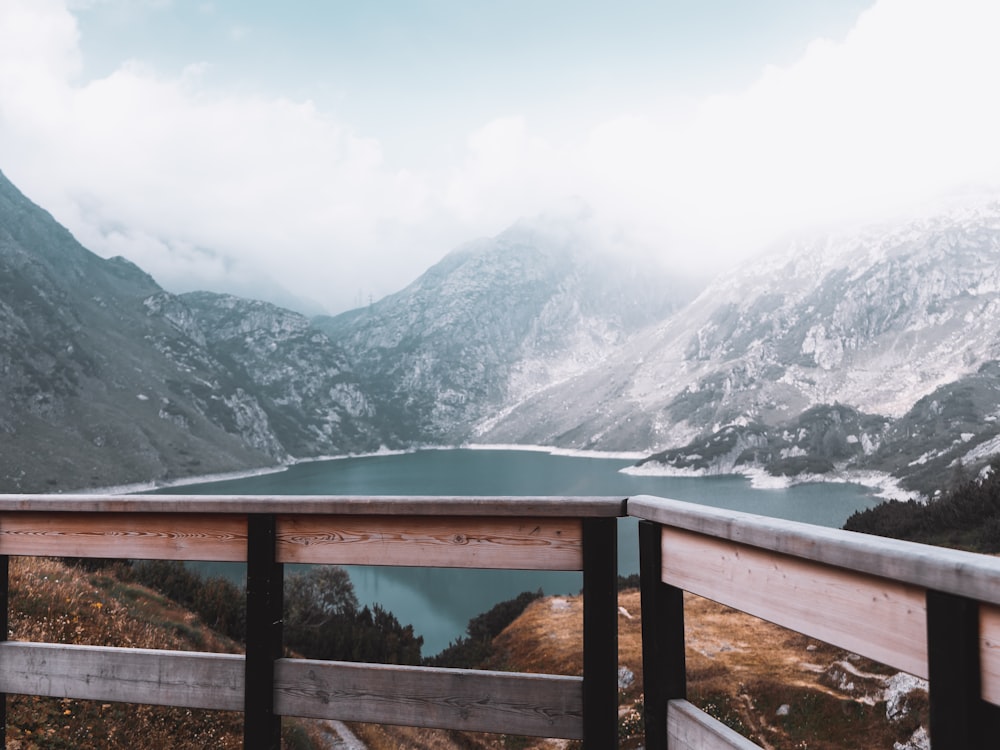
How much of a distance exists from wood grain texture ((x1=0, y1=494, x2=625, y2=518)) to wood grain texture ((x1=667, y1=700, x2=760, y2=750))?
2.32 ft

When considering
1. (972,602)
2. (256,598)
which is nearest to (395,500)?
(256,598)

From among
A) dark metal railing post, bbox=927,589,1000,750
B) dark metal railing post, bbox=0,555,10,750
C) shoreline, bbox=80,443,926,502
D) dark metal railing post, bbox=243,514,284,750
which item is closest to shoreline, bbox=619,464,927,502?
shoreline, bbox=80,443,926,502

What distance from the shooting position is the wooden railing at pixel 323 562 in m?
2.62

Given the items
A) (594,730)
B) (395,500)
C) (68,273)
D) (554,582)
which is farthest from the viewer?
(68,273)

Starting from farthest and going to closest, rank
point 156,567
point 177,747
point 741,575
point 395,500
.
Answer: point 156,567
point 177,747
point 395,500
point 741,575

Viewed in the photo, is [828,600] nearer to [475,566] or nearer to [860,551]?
[860,551]

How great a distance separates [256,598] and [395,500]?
29.6 inches

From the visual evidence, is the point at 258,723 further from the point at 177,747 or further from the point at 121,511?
the point at 177,747

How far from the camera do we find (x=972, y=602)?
1.46 m

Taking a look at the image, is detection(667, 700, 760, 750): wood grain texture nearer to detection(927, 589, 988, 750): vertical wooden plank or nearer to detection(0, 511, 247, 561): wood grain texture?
detection(927, 589, 988, 750): vertical wooden plank

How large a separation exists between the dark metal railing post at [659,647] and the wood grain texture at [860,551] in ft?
0.79

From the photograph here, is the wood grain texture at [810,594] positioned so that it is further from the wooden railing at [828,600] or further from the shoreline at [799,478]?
the shoreline at [799,478]

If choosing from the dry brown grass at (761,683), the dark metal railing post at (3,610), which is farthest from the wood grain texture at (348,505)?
the dry brown grass at (761,683)

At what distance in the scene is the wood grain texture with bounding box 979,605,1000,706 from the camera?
138cm
